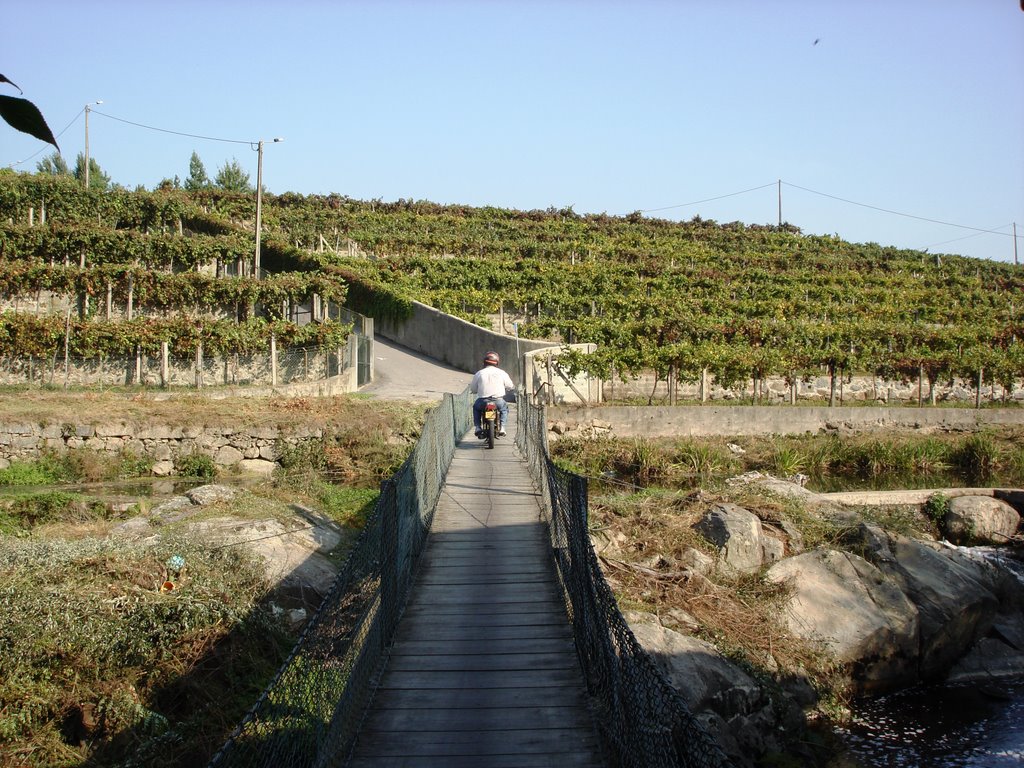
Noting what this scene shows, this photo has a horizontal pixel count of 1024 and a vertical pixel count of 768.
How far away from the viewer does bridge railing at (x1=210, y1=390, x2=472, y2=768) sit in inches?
186

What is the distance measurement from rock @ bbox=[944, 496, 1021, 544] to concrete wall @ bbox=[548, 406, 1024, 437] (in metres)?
8.50

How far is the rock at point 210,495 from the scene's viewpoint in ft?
49.3

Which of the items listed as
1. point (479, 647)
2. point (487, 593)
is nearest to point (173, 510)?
point (487, 593)

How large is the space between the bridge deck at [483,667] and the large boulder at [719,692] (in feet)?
4.50

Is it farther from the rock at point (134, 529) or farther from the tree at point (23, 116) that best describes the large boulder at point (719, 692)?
the tree at point (23, 116)

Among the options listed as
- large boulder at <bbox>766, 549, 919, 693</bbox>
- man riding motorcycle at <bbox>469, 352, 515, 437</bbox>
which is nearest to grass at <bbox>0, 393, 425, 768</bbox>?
man riding motorcycle at <bbox>469, 352, 515, 437</bbox>

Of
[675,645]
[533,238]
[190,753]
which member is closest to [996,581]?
[675,645]

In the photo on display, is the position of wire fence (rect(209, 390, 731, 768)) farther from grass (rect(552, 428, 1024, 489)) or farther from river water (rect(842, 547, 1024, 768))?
grass (rect(552, 428, 1024, 489))

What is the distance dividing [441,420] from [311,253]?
30.5 meters

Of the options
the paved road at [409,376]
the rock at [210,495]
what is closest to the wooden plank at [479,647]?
the rock at [210,495]

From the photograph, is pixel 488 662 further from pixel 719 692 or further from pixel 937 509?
pixel 937 509

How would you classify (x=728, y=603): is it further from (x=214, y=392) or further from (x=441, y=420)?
(x=214, y=392)

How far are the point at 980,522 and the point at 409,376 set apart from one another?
18407 mm

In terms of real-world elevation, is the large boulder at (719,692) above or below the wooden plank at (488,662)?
below
